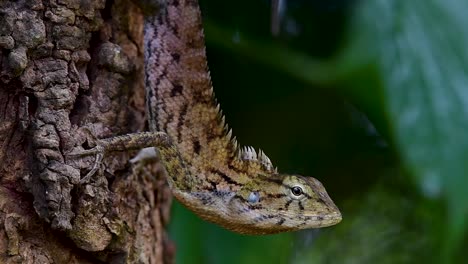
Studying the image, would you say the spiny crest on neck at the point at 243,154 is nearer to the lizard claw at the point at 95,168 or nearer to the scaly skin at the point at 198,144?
the scaly skin at the point at 198,144

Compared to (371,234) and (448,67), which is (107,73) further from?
(371,234)

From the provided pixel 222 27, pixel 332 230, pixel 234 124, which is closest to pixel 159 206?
pixel 234 124

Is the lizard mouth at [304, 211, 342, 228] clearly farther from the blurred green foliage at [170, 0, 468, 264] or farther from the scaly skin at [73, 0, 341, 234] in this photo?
the blurred green foliage at [170, 0, 468, 264]

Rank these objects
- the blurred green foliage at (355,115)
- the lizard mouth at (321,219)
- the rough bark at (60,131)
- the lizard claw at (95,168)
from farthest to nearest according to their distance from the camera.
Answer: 1. the blurred green foliage at (355,115)
2. the lizard mouth at (321,219)
3. the lizard claw at (95,168)
4. the rough bark at (60,131)

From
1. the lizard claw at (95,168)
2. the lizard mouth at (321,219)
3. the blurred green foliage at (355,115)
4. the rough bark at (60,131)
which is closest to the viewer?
the rough bark at (60,131)

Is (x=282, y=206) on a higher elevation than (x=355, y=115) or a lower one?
lower

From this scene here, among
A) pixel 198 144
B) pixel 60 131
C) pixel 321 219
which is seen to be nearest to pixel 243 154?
pixel 198 144

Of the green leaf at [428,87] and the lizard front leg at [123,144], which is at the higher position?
the green leaf at [428,87]

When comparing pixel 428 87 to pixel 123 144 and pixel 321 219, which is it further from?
pixel 123 144

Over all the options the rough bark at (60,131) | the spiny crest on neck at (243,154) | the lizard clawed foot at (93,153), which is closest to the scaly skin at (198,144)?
the spiny crest on neck at (243,154)
